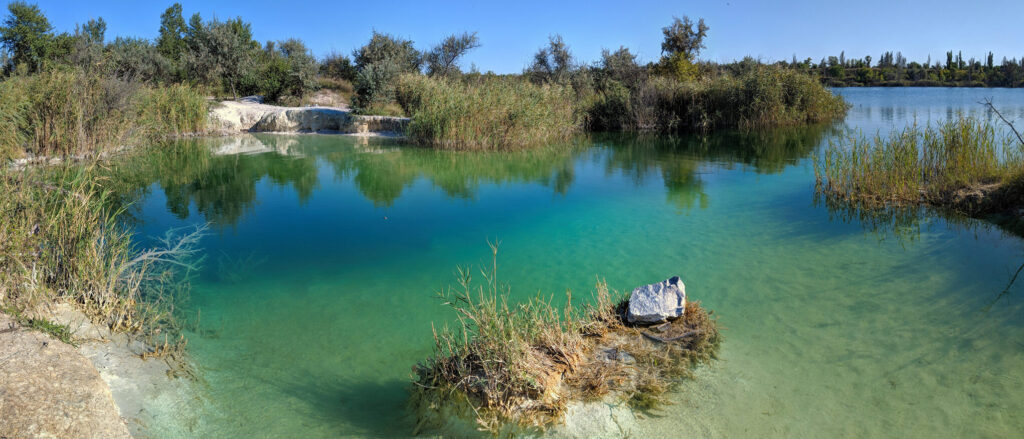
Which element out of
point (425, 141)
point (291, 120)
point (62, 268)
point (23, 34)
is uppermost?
point (23, 34)

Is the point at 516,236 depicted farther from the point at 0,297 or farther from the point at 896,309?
the point at 0,297

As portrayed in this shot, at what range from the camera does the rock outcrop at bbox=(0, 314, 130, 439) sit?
2430 millimetres

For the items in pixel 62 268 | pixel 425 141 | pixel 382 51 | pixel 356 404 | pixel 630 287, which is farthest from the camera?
pixel 382 51

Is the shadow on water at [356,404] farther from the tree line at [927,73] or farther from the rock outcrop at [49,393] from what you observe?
the tree line at [927,73]

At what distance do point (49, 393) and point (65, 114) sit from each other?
10.6 metres

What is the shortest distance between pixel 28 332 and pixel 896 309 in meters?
5.95

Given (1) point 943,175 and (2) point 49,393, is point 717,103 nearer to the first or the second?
(1) point 943,175

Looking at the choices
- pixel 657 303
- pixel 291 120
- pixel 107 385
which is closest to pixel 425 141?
pixel 291 120

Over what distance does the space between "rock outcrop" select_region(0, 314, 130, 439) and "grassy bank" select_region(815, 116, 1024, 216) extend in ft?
28.0

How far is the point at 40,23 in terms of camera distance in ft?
101

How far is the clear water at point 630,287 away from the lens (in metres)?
3.11

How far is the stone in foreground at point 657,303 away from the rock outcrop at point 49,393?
2.97 metres

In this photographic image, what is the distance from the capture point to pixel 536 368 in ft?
9.57

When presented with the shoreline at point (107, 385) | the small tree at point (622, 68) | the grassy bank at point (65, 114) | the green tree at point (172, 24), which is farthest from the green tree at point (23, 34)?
the shoreline at point (107, 385)
